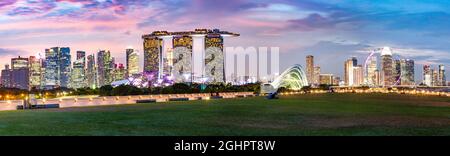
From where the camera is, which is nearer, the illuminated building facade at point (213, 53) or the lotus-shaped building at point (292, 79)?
Result: the lotus-shaped building at point (292, 79)

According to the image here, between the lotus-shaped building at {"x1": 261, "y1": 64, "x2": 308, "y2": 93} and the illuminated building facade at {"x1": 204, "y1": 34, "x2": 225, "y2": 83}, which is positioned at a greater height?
the illuminated building facade at {"x1": 204, "y1": 34, "x2": 225, "y2": 83}

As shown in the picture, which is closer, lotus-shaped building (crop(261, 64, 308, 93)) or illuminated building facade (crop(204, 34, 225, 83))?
lotus-shaped building (crop(261, 64, 308, 93))

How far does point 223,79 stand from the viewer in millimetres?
197250

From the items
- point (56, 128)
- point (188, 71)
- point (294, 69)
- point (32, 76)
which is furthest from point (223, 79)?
point (56, 128)

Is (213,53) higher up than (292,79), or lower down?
higher up

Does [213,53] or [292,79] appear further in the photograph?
[213,53]

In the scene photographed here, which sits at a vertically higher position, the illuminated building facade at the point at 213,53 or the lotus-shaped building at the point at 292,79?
the illuminated building facade at the point at 213,53
